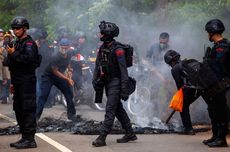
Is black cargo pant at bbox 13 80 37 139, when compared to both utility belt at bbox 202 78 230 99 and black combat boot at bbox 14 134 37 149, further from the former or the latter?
utility belt at bbox 202 78 230 99

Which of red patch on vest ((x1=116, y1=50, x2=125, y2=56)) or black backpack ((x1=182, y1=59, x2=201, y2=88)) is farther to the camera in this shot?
black backpack ((x1=182, y1=59, x2=201, y2=88))

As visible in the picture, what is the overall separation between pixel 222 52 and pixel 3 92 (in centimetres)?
939

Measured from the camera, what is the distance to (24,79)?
9.14m

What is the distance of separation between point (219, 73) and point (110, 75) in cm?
175

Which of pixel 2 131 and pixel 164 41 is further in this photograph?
pixel 164 41

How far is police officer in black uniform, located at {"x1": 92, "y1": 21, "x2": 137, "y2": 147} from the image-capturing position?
9250 mm

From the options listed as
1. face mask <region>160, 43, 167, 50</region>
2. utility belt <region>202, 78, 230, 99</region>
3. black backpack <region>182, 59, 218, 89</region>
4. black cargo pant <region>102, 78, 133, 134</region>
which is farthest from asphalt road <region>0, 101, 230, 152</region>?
face mask <region>160, 43, 167, 50</region>

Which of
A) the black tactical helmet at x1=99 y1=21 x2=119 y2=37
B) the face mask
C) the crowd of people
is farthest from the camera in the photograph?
the face mask

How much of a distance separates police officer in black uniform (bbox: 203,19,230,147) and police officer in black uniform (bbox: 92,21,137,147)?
1.39m

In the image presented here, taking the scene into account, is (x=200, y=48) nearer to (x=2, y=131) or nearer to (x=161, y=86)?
(x=161, y=86)

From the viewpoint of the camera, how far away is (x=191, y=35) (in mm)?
14234

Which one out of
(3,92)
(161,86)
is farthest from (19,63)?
(3,92)

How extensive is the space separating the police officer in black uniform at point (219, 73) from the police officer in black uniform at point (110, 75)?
1.39 m

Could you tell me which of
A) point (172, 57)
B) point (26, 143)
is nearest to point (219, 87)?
point (172, 57)
